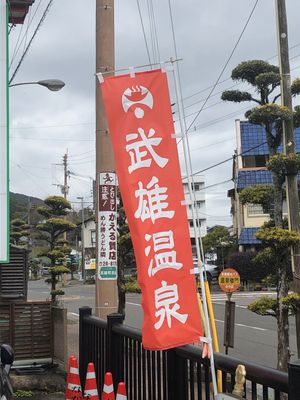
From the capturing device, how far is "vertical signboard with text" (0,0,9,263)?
562 cm

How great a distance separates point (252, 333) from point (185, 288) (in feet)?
50.1

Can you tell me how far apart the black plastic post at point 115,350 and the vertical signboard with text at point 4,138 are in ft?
4.38

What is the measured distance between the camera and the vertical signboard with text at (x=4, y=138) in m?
5.62

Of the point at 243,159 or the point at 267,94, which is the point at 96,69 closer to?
the point at 267,94

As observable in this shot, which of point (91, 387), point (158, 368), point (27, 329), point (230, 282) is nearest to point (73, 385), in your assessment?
point (91, 387)

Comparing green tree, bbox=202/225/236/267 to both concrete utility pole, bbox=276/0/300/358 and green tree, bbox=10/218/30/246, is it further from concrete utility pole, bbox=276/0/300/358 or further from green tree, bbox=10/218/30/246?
concrete utility pole, bbox=276/0/300/358

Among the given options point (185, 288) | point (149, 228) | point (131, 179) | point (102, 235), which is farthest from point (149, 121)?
point (102, 235)

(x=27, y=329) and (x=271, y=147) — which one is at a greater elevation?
(x=271, y=147)

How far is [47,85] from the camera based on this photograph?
12.7m

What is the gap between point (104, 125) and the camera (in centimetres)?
697

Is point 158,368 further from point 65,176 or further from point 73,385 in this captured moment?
point 65,176

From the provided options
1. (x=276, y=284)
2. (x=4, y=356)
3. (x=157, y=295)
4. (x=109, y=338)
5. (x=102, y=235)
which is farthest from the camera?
(x=276, y=284)

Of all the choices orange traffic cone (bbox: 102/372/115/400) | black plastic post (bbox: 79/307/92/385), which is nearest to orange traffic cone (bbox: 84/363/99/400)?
orange traffic cone (bbox: 102/372/115/400)

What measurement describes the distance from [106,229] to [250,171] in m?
30.9
